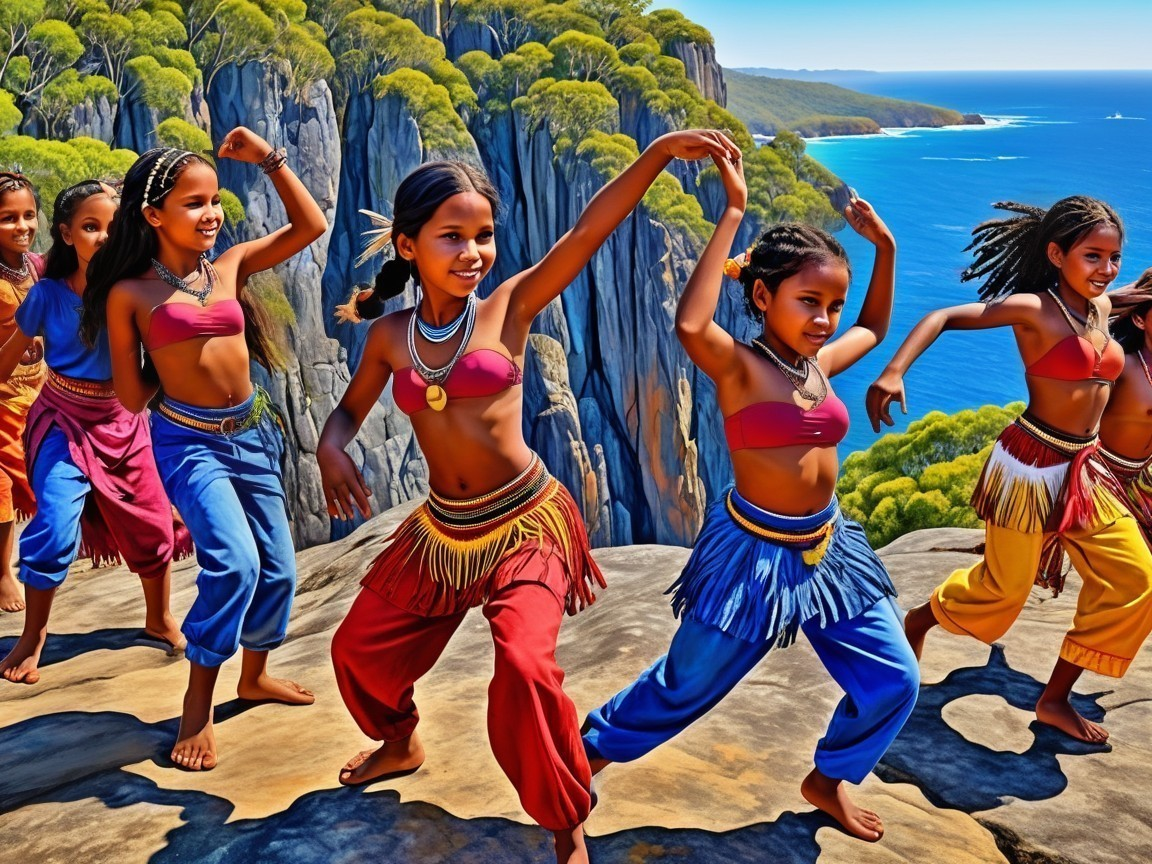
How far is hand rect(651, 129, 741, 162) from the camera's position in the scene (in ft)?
10.4

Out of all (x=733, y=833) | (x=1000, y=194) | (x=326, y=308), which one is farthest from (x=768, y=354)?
(x=1000, y=194)

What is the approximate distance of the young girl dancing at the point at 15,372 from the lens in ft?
18.0

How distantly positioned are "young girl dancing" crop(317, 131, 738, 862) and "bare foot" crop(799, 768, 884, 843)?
3.13ft

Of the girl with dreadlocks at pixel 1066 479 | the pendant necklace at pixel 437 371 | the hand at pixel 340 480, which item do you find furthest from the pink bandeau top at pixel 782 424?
the hand at pixel 340 480

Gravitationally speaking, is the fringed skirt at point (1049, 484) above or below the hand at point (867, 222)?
below

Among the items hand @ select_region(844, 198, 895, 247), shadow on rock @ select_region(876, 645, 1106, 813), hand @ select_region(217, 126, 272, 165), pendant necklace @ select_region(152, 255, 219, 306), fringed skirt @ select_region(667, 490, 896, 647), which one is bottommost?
shadow on rock @ select_region(876, 645, 1106, 813)

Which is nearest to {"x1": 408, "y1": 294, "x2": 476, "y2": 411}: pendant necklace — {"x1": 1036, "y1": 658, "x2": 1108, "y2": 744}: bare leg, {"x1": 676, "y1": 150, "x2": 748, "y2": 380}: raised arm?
{"x1": 676, "y1": 150, "x2": 748, "y2": 380}: raised arm

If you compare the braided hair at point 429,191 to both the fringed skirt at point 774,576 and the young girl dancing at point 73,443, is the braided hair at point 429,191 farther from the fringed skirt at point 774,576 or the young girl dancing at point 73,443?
the young girl dancing at point 73,443

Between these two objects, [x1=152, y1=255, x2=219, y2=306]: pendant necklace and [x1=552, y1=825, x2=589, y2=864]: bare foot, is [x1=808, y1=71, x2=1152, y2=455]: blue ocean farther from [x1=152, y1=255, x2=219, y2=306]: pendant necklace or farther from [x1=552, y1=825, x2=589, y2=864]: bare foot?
[x1=552, y1=825, x2=589, y2=864]: bare foot

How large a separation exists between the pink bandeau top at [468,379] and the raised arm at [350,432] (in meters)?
0.08

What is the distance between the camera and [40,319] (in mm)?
4992

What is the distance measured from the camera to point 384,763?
12.1ft

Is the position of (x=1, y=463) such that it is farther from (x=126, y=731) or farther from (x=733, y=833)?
(x=733, y=833)

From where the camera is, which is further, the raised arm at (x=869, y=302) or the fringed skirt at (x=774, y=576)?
the raised arm at (x=869, y=302)
